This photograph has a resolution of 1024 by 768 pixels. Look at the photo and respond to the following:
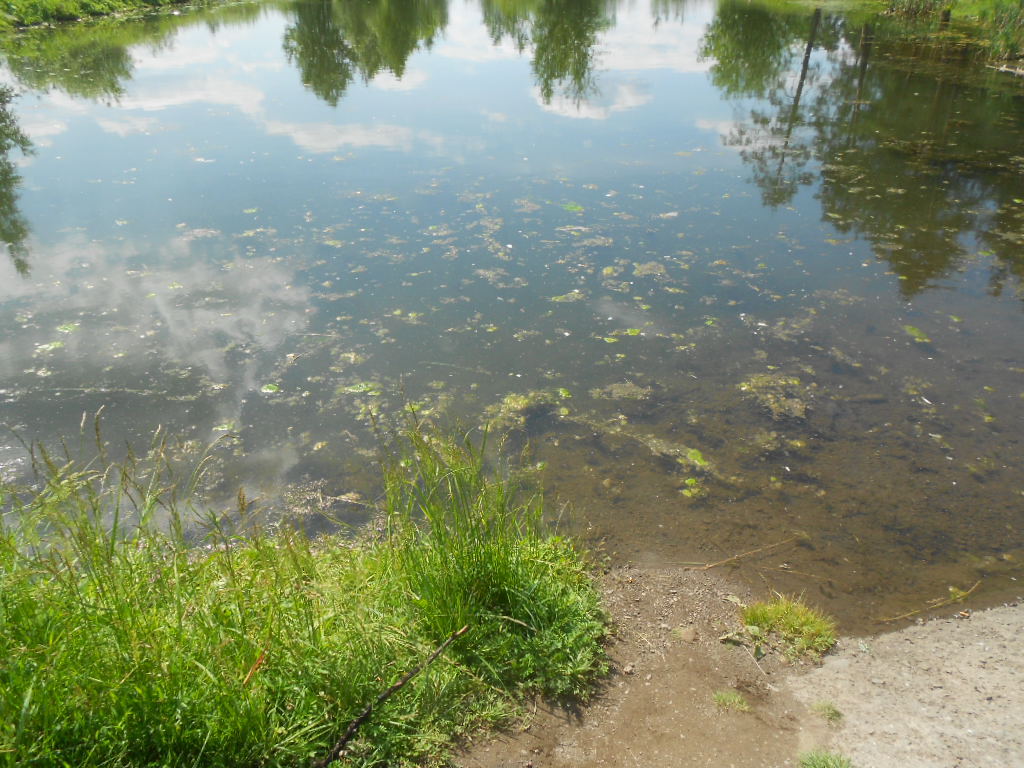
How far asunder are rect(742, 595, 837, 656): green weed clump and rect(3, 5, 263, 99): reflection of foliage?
11.7 meters

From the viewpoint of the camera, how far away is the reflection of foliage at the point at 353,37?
1210 centimetres

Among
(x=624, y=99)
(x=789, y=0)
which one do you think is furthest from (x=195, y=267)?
(x=789, y=0)

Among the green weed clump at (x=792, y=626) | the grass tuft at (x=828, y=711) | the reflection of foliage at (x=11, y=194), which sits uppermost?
the reflection of foliage at (x=11, y=194)

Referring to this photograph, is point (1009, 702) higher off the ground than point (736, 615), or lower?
higher

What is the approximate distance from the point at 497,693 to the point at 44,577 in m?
1.35

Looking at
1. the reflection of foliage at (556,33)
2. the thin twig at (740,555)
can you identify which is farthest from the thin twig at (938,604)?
the reflection of foliage at (556,33)

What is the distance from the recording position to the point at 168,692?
1611mm

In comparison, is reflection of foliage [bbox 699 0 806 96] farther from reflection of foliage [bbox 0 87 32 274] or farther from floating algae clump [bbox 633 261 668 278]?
reflection of foliage [bbox 0 87 32 274]

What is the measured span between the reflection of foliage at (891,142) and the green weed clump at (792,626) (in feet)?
11.5

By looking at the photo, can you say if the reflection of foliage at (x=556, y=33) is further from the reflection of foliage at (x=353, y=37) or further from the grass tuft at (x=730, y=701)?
the grass tuft at (x=730, y=701)

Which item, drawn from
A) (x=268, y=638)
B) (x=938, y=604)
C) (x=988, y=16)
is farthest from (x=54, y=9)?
(x=988, y=16)

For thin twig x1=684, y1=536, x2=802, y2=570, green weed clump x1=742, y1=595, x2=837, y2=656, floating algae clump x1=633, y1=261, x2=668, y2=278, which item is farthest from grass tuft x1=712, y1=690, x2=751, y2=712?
floating algae clump x1=633, y1=261, x2=668, y2=278

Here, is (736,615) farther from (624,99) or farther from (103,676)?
(624,99)

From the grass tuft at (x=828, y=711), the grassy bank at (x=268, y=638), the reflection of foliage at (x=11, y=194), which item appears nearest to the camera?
the grassy bank at (x=268, y=638)
